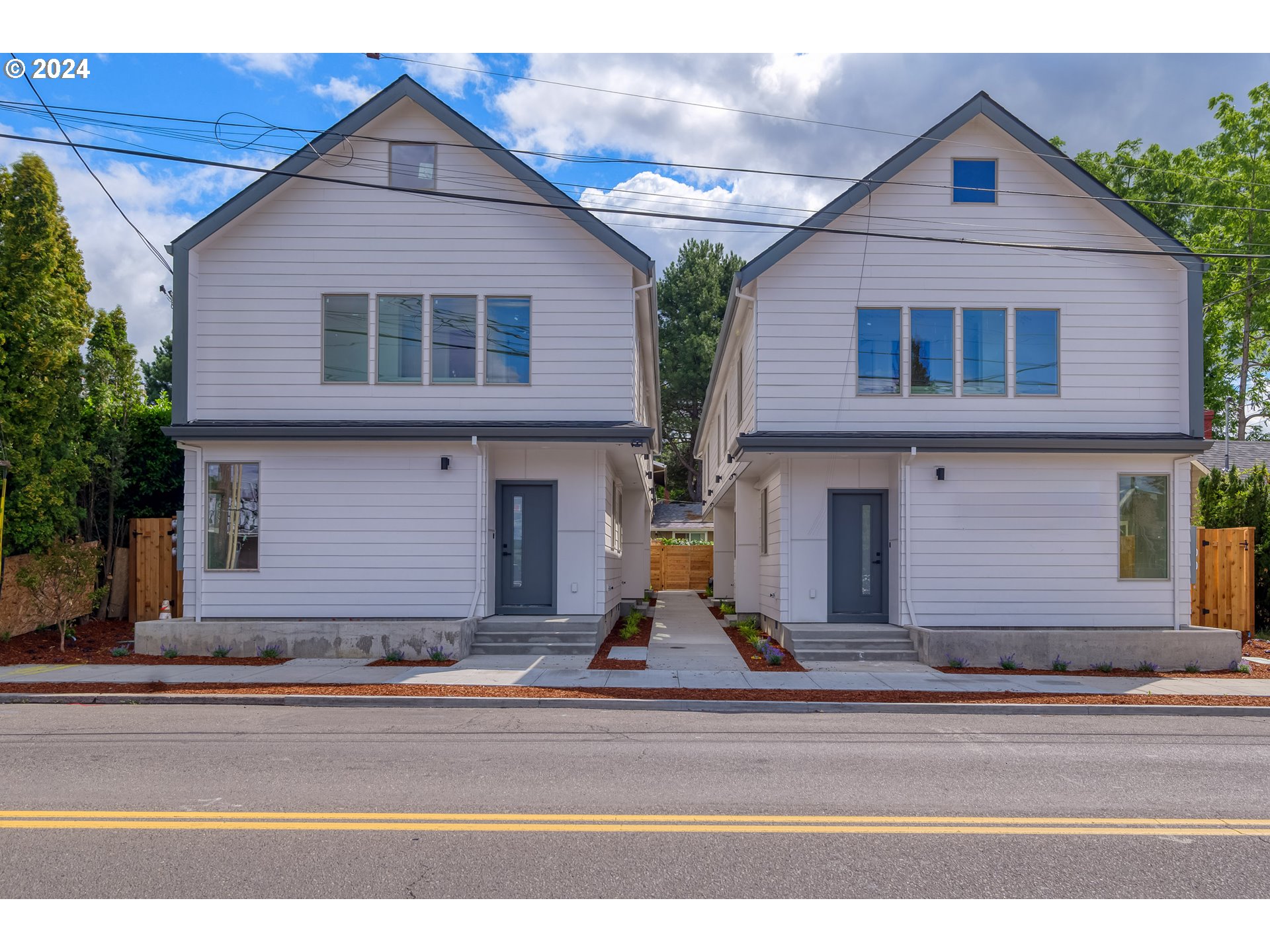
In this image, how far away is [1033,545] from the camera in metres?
14.7

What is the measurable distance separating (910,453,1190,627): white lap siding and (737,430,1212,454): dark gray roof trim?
1.11ft

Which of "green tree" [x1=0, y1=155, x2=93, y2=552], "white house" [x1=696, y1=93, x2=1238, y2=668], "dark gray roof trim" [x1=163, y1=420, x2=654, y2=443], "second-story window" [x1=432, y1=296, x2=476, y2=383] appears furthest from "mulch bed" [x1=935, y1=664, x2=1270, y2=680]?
"green tree" [x1=0, y1=155, x2=93, y2=552]

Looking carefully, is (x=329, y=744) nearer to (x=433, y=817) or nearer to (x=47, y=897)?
(x=433, y=817)

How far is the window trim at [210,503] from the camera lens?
1488 cm

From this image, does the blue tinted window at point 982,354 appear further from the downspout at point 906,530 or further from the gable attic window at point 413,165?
the gable attic window at point 413,165

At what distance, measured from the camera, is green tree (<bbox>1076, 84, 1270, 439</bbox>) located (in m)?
30.5

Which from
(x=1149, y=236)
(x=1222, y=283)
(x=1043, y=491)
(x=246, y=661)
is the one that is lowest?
(x=246, y=661)

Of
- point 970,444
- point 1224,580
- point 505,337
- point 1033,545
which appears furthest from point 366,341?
point 1224,580

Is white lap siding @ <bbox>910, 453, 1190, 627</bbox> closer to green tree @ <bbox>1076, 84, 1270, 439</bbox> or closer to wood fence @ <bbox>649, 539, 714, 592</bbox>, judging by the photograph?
green tree @ <bbox>1076, 84, 1270, 439</bbox>

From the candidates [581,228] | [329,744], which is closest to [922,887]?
A: [329,744]

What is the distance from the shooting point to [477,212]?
49.5ft

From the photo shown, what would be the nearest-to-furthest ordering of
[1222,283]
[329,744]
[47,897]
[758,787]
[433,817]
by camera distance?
[47,897]
[433,817]
[758,787]
[329,744]
[1222,283]

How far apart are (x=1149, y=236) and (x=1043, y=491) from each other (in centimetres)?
468

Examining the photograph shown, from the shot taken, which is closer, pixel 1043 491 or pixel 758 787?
pixel 758 787
